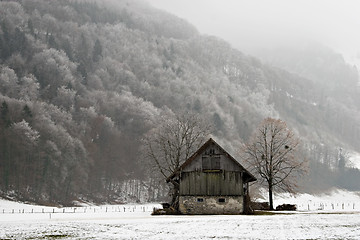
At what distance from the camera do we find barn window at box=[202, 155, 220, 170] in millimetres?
44906

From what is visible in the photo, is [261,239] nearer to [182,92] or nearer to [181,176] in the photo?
[181,176]

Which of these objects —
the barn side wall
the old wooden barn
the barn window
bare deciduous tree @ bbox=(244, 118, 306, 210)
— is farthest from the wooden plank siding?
bare deciduous tree @ bbox=(244, 118, 306, 210)

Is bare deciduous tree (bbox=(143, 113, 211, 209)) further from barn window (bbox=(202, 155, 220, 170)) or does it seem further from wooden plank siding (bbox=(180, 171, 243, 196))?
barn window (bbox=(202, 155, 220, 170))

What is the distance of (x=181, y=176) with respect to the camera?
45.3 metres

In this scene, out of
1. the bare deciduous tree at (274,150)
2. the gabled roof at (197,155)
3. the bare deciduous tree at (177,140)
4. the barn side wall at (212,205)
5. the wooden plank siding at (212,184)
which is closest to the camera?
the barn side wall at (212,205)

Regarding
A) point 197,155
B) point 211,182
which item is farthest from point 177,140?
point 211,182

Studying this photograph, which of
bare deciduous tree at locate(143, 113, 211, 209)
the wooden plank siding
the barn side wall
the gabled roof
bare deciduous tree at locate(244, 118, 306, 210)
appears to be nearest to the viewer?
the barn side wall

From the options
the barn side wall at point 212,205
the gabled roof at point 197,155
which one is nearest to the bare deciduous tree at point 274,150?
the gabled roof at point 197,155

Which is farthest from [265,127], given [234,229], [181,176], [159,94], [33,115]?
[159,94]

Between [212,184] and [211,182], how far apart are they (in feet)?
0.82

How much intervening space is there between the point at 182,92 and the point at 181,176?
510 feet

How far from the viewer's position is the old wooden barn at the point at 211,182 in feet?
146

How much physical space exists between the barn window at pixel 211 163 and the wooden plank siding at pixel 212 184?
2.46ft

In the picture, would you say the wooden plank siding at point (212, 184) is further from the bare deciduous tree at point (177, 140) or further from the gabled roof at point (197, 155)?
the bare deciduous tree at point (177, 140)
